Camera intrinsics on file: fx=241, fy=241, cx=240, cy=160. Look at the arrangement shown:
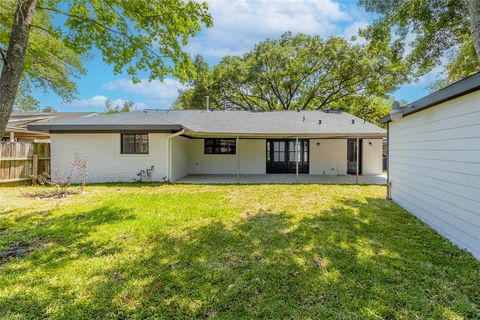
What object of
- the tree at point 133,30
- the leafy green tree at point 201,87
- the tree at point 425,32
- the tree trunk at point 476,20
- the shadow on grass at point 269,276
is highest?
the leafy green tree at point 201,87

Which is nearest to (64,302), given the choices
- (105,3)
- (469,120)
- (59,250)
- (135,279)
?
(135,279)

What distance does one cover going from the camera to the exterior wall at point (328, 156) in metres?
12.9

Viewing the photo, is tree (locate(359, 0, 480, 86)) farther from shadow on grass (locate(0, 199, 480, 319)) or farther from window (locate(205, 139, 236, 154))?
window (locate(205, 139, 236, 154))

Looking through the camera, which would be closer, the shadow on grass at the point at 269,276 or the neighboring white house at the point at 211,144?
the shadow on grass at the point at 269,276

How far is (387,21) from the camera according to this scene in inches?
279

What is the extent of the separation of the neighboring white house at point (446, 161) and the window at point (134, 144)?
8875 millimetres

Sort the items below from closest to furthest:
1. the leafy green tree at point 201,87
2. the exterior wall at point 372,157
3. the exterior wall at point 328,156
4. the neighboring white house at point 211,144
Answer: the neighboring white house at point 211,144 → the exterior wall at point 372,157 → the exterior wall at point 328,156 → the leafy green tree at point 201,87

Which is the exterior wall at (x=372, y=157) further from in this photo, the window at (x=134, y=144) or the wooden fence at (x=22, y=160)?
the wooden fence at (x=22, y=160)

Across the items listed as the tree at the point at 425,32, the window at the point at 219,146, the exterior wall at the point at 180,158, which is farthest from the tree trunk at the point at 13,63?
the window at the point at 219,146

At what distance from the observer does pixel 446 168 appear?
4.14 metres

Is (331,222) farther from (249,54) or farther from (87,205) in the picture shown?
(249,54)

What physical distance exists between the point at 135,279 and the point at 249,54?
21270 millimetres

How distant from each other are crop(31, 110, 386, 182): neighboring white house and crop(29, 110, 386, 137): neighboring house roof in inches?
1.3

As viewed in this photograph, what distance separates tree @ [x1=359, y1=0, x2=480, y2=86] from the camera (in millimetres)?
6965
